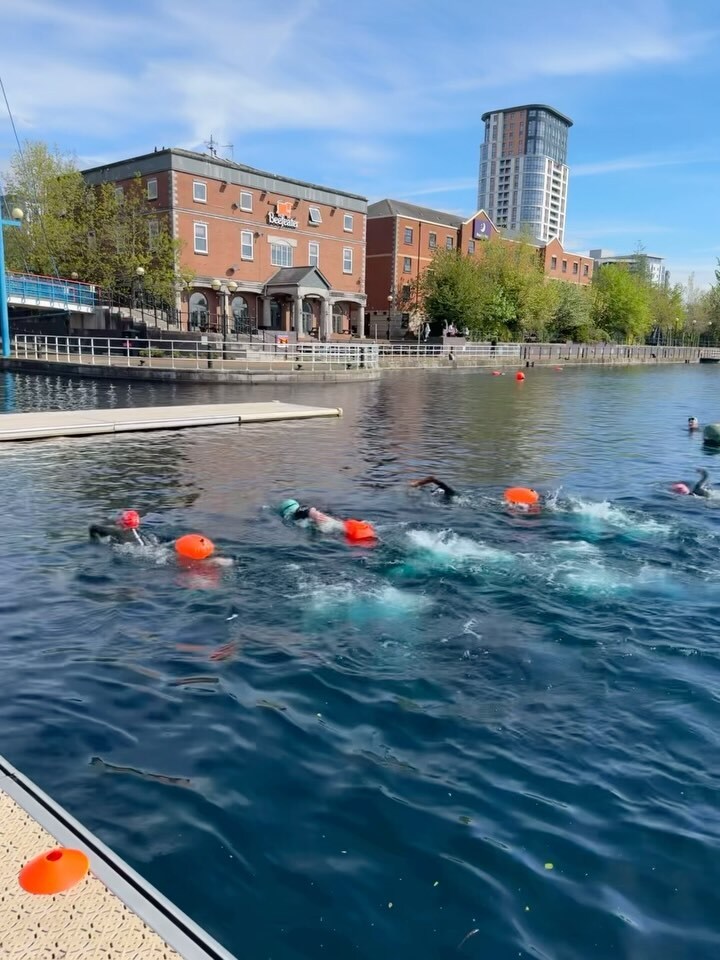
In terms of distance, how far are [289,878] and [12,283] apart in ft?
140

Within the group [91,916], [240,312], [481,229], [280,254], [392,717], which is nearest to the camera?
[91,916]

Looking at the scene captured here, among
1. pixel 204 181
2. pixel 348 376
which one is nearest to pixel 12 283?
pixel 204 181

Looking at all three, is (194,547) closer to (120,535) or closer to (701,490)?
(120,535)

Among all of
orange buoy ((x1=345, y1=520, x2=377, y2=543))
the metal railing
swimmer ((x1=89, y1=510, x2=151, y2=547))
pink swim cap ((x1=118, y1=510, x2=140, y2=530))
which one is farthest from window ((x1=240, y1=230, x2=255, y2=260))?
orange buoy ((x1=345, y1=520, x2=377, y2=543))

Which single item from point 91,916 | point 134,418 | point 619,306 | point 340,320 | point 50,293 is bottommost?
point 91,916

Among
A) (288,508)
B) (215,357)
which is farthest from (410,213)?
(288,508)

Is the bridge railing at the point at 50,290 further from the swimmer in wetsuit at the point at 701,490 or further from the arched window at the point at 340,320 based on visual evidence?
the swimmer in wetsuit at the point at 701,490

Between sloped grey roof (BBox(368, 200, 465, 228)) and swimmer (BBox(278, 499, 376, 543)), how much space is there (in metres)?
60.4

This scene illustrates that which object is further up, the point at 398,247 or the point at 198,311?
the point at 398,247

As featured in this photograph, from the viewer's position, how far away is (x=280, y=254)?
55.7m

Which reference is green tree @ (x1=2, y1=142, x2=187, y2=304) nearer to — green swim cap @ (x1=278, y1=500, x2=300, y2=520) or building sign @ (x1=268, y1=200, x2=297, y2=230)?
building sign @ (x1=268, y1=200, x2=297, y2=230)

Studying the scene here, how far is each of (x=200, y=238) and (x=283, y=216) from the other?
780 centimetres

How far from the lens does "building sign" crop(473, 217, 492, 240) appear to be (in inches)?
2934

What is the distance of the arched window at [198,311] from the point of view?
49594mm
